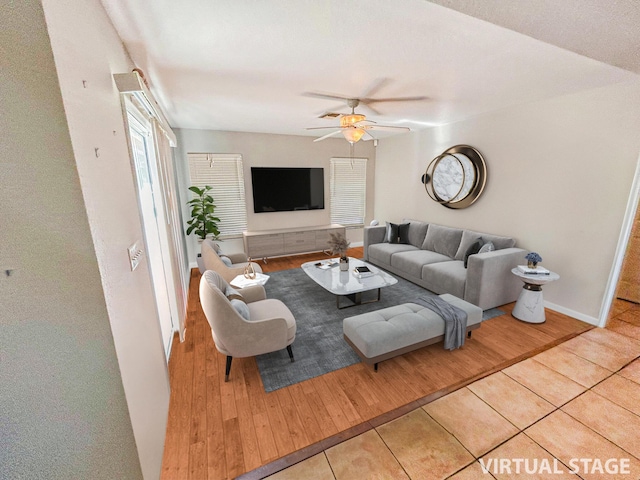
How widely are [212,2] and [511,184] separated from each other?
3869 mm

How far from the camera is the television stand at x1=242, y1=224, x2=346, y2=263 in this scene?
5.00 metres

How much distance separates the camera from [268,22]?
148 cm

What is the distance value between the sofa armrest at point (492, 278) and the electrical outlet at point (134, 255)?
326 cm

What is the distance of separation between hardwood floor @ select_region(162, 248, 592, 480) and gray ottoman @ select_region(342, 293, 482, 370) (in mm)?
199

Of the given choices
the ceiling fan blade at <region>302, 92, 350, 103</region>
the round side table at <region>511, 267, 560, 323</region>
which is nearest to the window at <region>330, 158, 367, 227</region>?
the ceiling fan blade at <region>302, 92, 350, 103</region>

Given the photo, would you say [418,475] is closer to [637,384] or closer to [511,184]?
[637,384]

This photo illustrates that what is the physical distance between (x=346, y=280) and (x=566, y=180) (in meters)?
2.81

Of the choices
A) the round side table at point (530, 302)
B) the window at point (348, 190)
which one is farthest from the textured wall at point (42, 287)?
the window at point (348, 190)

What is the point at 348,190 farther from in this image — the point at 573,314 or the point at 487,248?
the point at 573,314

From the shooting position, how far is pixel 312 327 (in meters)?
2.89

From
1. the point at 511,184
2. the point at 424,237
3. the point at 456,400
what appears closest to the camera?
the point at 456,400

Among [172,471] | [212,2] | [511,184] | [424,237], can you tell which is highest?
[212,2]

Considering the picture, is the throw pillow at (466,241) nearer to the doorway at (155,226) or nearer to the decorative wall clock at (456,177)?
the decorative wall clock at (456,177)

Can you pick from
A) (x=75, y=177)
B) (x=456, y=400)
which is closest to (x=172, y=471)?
(x=75, y=177)
